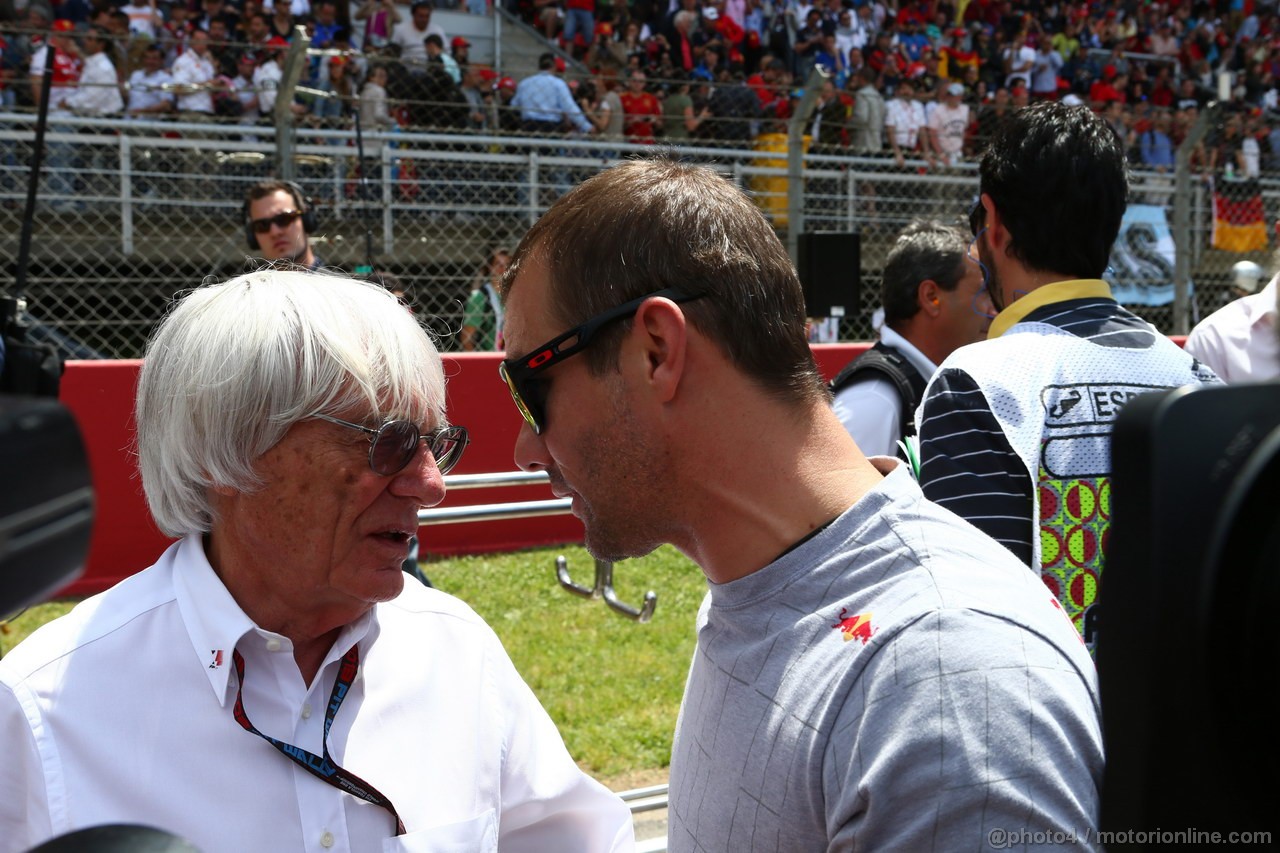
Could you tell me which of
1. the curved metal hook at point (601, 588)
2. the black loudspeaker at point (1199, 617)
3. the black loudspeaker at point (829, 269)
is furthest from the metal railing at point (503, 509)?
the black loudspeaker at point (829, 269)

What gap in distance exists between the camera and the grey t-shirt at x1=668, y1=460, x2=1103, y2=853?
1110mm

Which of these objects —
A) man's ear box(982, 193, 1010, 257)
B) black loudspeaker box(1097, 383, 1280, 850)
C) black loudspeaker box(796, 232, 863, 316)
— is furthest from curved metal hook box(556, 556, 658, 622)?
black loudspeaker box(796, 232, 863, 316)

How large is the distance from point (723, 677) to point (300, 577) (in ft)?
2.59

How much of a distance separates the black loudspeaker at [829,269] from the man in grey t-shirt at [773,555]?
6.62m

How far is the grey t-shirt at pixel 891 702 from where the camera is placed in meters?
1.11

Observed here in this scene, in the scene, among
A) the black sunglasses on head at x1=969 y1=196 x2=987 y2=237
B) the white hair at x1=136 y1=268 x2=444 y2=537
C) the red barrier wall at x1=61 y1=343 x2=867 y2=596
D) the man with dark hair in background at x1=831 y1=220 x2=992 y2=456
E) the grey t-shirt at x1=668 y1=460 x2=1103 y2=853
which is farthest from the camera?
the red barrier wall at x1=61 y1=343 x2=867 y2=596

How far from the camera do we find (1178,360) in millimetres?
2266

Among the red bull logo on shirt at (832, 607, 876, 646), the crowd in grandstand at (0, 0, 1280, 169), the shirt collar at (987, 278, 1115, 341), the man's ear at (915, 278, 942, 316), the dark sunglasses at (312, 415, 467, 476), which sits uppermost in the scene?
the crowd in grandstand at (0, 0, 1280, 169)

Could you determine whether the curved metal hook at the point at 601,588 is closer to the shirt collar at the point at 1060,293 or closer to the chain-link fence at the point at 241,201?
the shirt collar at the point at 1060,293

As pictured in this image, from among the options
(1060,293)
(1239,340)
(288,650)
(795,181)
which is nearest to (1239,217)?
(795,181)

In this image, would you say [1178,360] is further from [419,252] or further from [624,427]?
[419,252]

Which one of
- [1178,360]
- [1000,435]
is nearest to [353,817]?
[1000,435]

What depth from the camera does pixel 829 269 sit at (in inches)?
320

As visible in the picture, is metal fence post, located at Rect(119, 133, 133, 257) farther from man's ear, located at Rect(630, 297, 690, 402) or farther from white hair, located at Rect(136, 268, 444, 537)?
man's ear, located at Rect(630, 297, 690, 402)
